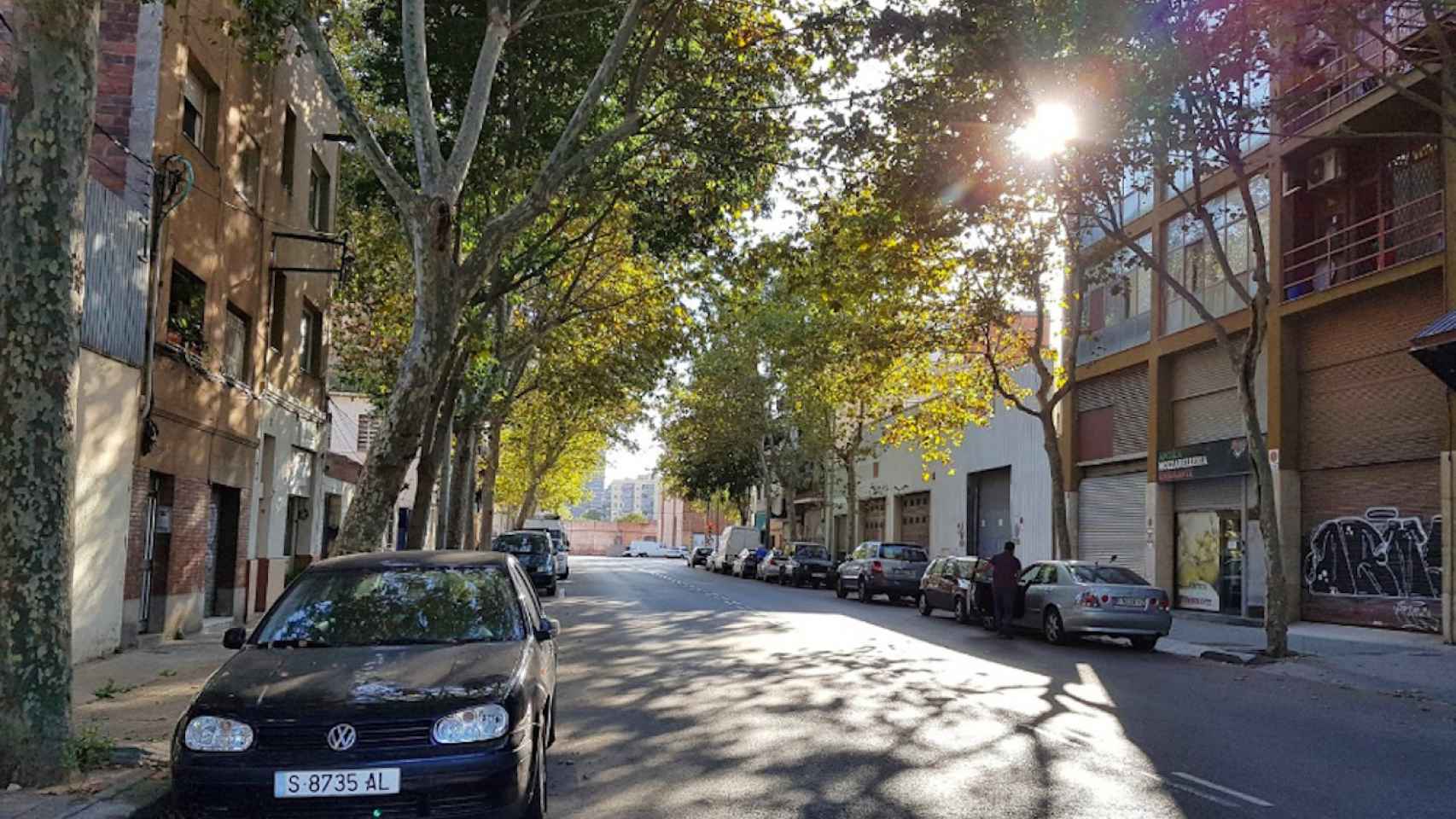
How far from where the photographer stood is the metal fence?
460 inches

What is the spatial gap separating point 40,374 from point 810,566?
105 ft

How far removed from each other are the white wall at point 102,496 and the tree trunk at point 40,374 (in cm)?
586

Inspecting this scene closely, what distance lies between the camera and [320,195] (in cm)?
2223

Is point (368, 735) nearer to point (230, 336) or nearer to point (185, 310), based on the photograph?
point (185, 310)

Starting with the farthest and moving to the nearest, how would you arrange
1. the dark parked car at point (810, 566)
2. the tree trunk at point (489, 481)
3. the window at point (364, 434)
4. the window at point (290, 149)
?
the window at point (364, 434)
the tree trunk at point (489, 481)
the dark parked car at point (810, 566)
the window at point (290, 149)

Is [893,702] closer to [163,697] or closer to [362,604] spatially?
[362,604]

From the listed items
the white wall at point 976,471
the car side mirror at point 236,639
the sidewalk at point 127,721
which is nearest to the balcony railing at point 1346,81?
the white wall at point 976,471

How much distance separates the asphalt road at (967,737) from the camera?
662cm

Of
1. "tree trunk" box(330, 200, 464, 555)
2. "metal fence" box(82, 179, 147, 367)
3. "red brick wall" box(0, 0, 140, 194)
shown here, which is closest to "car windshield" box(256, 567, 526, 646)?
"tree trunk" box(330, 200, 464, 555)

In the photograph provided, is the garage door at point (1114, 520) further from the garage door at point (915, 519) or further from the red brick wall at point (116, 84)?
the red brick wall at point (116, 84)

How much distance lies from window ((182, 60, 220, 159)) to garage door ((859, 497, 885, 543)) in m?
36.2

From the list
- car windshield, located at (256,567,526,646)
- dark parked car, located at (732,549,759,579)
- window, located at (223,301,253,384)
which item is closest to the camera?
car windshield, located at (256,567,526,646)

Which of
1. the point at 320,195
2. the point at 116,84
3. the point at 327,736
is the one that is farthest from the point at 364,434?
the point at 327,736

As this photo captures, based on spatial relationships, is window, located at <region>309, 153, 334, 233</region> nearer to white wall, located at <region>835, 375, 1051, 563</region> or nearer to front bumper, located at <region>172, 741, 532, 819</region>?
front bumper, located at <region>172, 741, 532, 819</region>
